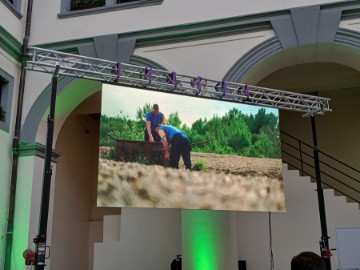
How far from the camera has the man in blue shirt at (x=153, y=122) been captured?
6230mm

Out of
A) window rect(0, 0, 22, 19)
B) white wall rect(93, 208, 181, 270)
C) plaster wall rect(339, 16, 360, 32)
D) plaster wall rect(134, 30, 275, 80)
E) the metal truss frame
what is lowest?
white wall rect(93, 208, 181, 270)

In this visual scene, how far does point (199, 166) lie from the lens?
6363 millimetres

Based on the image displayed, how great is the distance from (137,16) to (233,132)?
8.81ft

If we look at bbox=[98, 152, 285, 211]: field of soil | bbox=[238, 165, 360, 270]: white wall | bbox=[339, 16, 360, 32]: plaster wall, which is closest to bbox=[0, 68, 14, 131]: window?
bbox=[98, 152, 285, 211]: field of soil

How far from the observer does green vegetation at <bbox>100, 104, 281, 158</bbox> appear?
21.0 feet

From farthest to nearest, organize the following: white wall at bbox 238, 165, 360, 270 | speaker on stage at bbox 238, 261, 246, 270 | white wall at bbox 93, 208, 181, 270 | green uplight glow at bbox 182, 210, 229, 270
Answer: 1. white wall at bbox 93, 208, 181, 270
2. speaker on stage at bbox 238, 261, 246, 270
3. white wall at bbox 238, 165, 360, 270
4. green uplight glow at bbox 182, 210, 229, 270

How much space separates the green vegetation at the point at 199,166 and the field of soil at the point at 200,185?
0.04 metres

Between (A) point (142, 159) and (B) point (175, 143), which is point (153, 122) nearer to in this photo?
(B) point (175, 143)

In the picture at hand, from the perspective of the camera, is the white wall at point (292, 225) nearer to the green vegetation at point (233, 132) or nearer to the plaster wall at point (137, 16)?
the green vegetation at point (233, 132)

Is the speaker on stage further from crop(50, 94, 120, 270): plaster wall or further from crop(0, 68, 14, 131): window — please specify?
crop(0, 68, 14, 131): window

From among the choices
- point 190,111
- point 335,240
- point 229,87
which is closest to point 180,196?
point 190,111

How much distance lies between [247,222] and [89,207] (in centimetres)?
489

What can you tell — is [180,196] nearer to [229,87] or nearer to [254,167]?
[254,167]

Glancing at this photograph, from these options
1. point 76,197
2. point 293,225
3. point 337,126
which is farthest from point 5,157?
point 337,126
